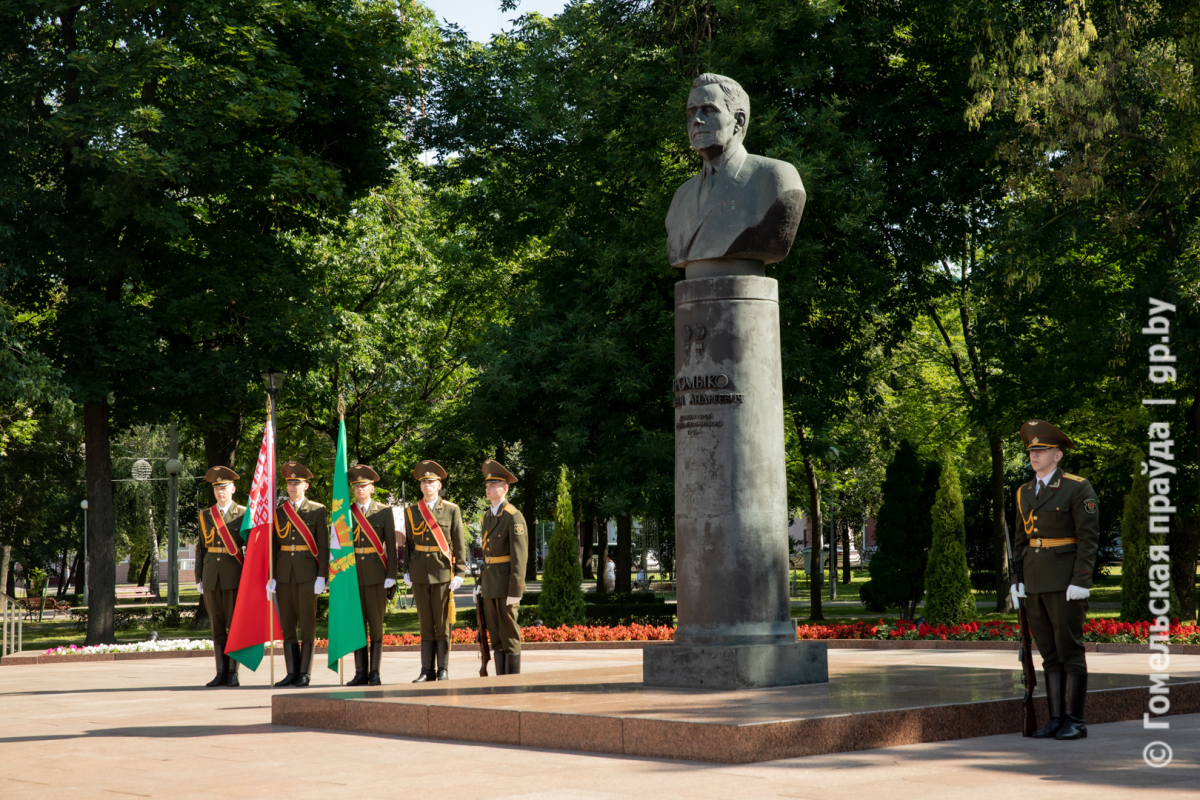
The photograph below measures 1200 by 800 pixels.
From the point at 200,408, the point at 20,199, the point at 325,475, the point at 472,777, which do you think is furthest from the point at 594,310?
the point at 472,777

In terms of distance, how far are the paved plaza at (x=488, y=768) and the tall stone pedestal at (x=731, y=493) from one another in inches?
69.3

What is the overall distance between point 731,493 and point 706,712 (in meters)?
2.21

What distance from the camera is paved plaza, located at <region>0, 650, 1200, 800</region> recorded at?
255 inches

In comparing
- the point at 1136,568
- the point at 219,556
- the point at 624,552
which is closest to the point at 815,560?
the point at 624,552

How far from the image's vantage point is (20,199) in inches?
834

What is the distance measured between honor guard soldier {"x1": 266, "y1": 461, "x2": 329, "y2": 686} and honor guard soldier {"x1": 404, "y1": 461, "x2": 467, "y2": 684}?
1124 millimetres

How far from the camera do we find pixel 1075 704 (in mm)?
8609

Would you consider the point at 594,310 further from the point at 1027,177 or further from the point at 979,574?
the point at 979,574

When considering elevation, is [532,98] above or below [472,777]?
above

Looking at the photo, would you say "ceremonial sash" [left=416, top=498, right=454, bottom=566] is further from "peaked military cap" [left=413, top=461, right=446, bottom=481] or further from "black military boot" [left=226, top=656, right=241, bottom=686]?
"black military boot" [left=226, top=656, right=241, bottom=686]

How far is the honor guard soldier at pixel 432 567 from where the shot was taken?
13359mm

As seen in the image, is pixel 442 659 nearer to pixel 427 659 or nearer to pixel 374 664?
pixel 427 659

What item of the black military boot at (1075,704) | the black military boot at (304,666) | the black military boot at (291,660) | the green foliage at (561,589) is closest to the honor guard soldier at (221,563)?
the black military boot at (291,660)

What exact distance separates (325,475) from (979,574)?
66.6 ft
